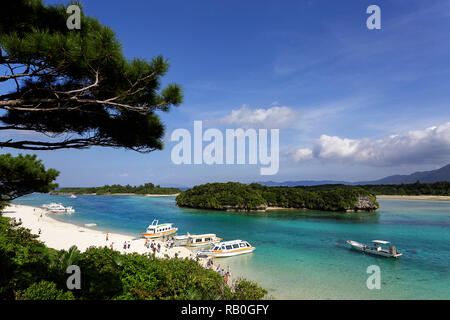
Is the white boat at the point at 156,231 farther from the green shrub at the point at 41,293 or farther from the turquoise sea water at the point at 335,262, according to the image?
the green shrub at the point at 41,293

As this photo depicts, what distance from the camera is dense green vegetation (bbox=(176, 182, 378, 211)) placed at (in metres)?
66.9

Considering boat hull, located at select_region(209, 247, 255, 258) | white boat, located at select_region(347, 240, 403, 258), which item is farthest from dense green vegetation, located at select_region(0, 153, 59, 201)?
white boat, located at select_region(347, 240, 403, 258)

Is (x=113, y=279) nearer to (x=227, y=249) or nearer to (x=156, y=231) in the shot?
(x=227, y=249)

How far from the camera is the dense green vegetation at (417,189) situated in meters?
118

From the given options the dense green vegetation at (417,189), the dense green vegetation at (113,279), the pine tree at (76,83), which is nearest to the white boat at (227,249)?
the dense green vegetation at (113,279)

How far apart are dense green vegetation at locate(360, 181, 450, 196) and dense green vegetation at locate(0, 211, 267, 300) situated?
Answer: 150 metres

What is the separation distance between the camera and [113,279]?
26.4ft

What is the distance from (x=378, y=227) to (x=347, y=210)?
82.3ft

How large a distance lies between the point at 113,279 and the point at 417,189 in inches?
6396

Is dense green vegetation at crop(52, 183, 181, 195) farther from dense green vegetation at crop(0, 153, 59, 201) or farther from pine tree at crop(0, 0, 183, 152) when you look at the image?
pine tree at crop(0, 0, 183, 152)

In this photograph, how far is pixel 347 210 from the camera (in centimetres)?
6681

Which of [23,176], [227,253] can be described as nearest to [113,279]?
[23,176]
